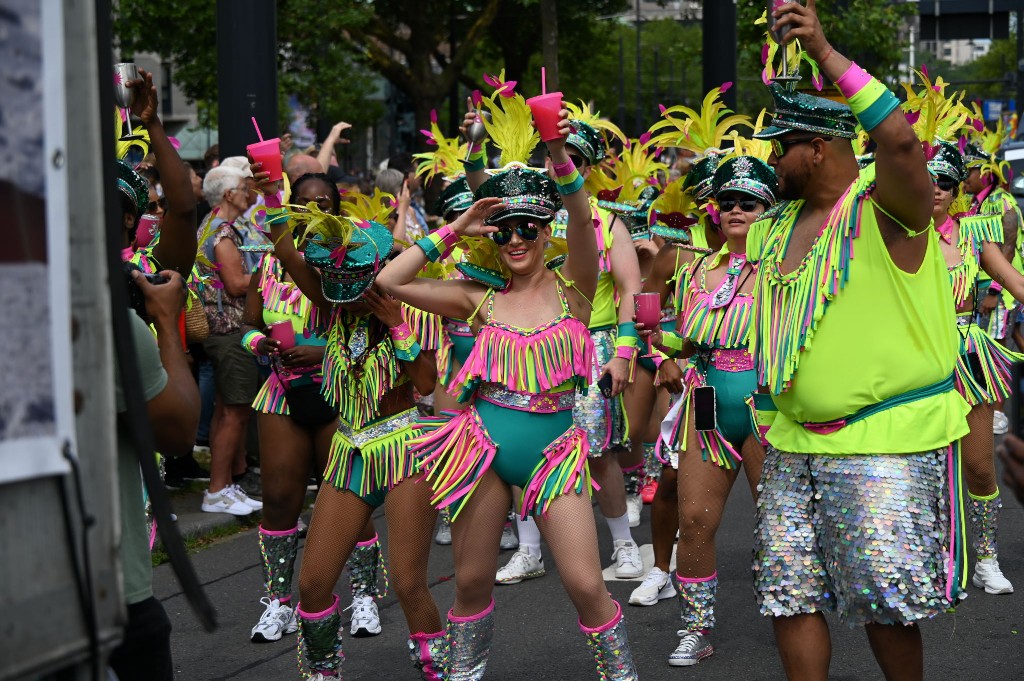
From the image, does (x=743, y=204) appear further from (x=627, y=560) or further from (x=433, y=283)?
(x=627, y=560)

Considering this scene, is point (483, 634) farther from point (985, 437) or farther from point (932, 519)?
point (985, 437)

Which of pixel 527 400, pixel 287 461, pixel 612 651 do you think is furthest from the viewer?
pixel 287 461

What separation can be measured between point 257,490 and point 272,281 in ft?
11.0

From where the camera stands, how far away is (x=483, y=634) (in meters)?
4.71

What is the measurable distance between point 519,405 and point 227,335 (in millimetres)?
4730

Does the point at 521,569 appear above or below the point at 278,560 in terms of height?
below

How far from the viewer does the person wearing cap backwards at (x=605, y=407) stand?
7.09 meters

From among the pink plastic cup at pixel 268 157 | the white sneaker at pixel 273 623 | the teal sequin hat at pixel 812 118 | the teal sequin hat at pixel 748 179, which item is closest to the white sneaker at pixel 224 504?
the white sneaker at pixel 273 623

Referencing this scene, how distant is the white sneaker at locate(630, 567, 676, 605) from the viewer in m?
6.68

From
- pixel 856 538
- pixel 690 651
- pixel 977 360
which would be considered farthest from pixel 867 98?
pixel 977 360

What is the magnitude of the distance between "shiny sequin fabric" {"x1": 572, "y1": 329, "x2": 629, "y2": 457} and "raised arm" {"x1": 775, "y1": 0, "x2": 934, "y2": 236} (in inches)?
136

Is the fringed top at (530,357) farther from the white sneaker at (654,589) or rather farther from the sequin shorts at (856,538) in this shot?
the white sneaker at (654,589)

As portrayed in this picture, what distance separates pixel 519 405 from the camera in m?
4.82

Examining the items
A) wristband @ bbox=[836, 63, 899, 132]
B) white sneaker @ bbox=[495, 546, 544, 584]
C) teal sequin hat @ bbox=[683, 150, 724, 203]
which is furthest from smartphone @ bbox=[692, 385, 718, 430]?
wristband @ bbox=[836, 63, 899, 132]
